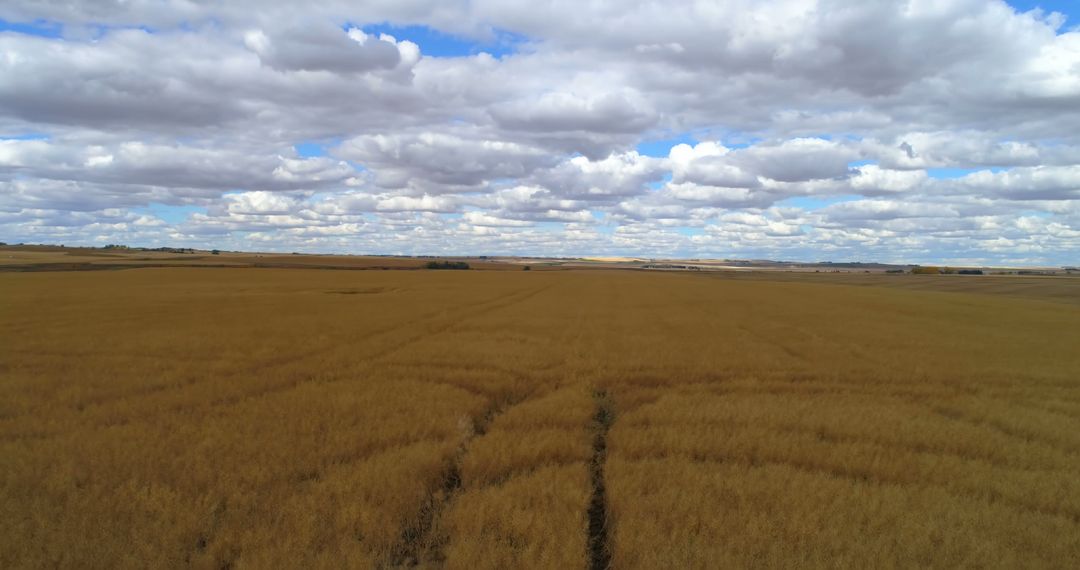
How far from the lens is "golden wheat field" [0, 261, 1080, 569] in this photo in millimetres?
6184

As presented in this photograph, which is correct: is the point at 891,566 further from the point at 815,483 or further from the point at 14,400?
the point at 14,400

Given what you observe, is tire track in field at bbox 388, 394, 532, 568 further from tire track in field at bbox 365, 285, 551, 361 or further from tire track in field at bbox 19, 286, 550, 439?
tire track in field at bbox 365, 285, 551, 361

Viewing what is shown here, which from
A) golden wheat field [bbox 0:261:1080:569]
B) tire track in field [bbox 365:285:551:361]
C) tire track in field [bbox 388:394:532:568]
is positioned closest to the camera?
tire track in field [bbox 388:394:532:568]

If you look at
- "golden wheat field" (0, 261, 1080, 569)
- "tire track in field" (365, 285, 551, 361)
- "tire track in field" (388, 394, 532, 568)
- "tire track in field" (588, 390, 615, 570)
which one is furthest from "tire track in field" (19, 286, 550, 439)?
"tire track in field" (588, 390, 615, 570)

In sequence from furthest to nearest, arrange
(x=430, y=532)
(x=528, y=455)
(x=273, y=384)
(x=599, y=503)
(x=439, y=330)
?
(x=439, y=330)
(x=273, y=384)
(x=528, y=455)
(x=599, y=503)
(x=430, y=532)

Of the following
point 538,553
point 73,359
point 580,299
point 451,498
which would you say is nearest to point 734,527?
point 538,553

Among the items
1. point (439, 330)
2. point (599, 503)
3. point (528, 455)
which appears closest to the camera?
point (599, 503)

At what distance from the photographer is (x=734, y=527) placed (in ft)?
21.8

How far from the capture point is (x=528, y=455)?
28.6ft

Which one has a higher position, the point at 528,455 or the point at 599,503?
the point at 528,455

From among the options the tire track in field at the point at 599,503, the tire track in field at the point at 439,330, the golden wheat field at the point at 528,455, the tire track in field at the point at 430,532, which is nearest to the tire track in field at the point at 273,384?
the tire track in field at the point at 439,330

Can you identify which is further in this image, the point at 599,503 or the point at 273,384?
the point at 273,384

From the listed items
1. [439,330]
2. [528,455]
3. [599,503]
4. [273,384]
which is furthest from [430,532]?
[439,330]

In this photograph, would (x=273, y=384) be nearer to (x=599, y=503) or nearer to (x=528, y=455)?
(x=528, y=455)
